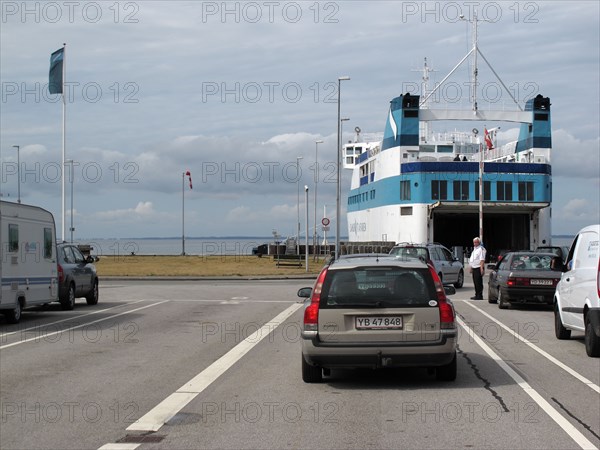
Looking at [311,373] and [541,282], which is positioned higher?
[541,282]

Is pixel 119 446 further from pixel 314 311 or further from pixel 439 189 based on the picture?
pixel 439 189

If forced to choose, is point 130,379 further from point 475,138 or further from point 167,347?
point 475,138

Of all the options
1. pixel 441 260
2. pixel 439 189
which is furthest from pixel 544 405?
pixel 439 189

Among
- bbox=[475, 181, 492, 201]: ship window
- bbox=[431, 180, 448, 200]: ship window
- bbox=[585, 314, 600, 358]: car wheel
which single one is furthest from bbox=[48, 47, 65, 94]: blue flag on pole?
bbox=[585, 314, 600, 358]: car wheel

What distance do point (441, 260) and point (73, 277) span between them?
14.0 meters

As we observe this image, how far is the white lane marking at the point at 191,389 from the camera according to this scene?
306 inches

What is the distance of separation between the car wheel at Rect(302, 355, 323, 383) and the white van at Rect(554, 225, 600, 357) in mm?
4690

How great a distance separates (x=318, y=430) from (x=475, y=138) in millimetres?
71114

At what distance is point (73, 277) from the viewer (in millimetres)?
21812

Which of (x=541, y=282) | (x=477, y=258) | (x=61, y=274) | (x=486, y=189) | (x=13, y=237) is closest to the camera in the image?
(x=13, y=237)

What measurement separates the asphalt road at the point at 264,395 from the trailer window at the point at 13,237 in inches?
76.3

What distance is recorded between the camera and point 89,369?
1122 centimetres

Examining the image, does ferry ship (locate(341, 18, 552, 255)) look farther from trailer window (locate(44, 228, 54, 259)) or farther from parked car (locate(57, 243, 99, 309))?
trailer window (locate(44, 228, 54, 259))

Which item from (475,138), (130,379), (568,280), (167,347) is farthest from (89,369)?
(475,138)
